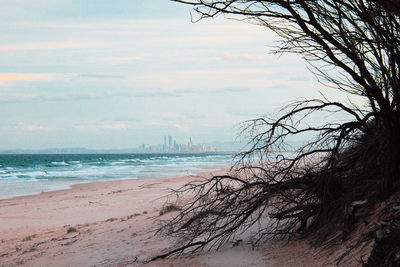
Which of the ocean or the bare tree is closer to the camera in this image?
the bare tree

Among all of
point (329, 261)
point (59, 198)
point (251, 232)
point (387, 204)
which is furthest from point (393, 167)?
point (59, 198)

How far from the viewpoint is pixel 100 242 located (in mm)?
11812

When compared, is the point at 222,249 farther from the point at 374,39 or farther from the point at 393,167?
the point at 374,39

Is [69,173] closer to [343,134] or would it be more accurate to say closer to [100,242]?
[100,242]

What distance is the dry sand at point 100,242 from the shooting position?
26.4ft

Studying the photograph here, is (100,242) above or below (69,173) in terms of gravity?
above

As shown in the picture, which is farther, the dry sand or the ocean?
the ocean

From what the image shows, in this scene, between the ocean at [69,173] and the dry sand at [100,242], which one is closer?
the dry sand at [100,242]

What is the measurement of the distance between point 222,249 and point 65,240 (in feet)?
18.9

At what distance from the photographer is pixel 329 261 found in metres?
6.80

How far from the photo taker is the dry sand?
26.4ft

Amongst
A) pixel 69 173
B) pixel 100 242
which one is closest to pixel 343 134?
pixel 100 242

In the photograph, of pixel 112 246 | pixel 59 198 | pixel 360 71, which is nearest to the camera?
pixel 360 71

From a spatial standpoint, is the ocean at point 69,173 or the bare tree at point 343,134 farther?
the ocean at point 69,173
